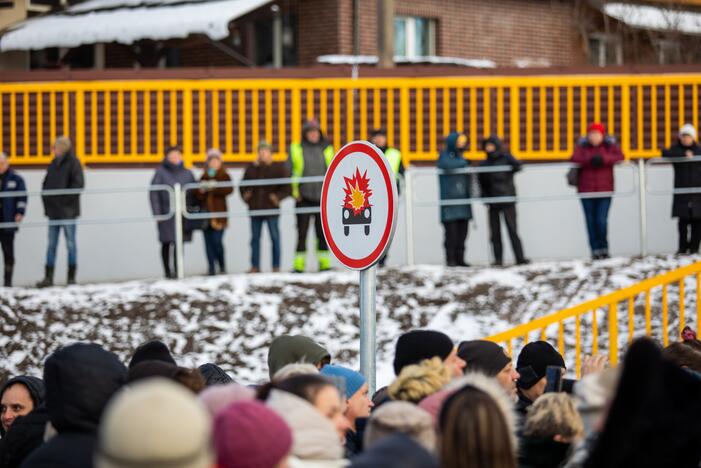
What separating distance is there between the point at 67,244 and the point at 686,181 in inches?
272

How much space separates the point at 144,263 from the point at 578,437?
13.6m

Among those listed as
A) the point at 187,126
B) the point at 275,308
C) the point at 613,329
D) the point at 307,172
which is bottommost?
the point at 275,308

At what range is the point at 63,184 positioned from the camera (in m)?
17.3

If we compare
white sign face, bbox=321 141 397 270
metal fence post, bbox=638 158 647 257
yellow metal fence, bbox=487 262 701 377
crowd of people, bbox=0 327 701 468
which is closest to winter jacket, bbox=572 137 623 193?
metal fence post, bbox=638 158 647 257

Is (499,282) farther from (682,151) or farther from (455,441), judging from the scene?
(455,441)

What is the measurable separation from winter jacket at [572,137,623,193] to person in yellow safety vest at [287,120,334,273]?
284 cm

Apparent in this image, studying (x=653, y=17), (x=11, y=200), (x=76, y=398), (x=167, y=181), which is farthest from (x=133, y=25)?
(x=76, y=398)

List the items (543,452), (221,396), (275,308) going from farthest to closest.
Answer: (275,308) → (543,452) → (221,396)

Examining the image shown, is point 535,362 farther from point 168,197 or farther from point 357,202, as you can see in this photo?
point 168,197

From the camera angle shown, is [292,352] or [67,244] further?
[67,244]

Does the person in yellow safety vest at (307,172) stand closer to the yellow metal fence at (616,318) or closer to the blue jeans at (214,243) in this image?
the blue jeans at (214,243)

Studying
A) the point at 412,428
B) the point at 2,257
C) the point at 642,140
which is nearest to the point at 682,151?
the point at 642,140

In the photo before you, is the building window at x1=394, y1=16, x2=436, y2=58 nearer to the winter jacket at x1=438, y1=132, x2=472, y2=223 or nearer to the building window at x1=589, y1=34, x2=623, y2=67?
the building window at x1=589, y1=34, x2=623, y2=67

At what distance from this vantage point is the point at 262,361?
14.5 m
